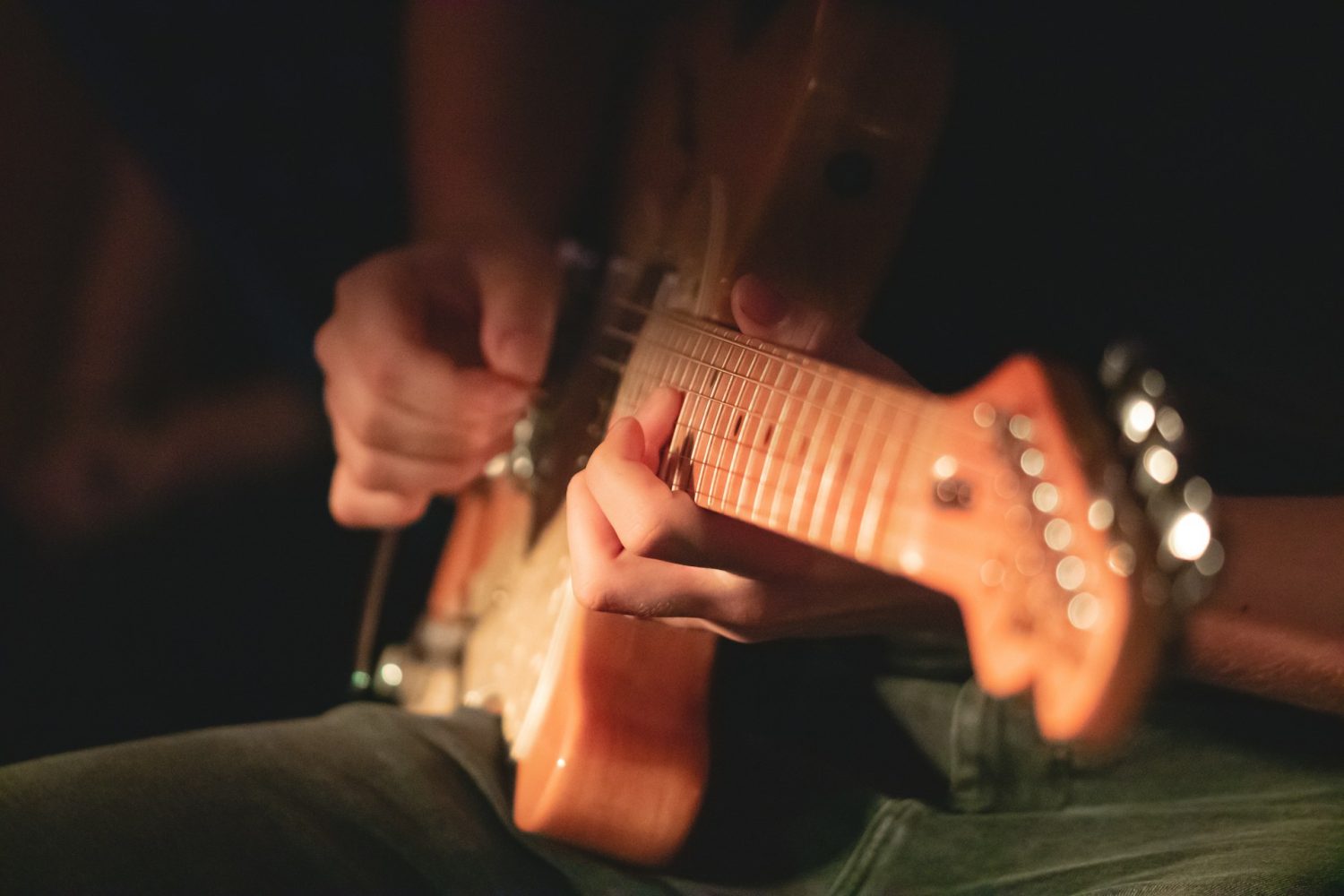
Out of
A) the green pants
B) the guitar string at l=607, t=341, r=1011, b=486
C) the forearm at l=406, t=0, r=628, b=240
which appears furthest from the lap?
the forearm at l=406, t=0, r=628, b=240

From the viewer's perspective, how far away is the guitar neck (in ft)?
1.12

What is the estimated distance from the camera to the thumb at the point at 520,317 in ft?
2.05

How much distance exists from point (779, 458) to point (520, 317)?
0.30 metres

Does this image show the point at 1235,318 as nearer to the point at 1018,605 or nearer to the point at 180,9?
the point at 1018,605

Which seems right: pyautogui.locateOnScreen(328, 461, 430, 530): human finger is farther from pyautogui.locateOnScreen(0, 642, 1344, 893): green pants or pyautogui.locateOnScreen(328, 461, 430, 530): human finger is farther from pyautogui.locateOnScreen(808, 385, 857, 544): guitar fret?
pyautogui.locateOnScreen(808, 385, 857, 544): guitar fret

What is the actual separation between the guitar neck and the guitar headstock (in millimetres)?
18

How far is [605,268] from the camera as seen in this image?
66 cm

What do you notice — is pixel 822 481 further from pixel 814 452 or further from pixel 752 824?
pixel 752 824

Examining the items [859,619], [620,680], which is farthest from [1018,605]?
[620,680]

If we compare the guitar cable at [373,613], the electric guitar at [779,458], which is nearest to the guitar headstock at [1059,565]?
the electric guitar at [779,458]

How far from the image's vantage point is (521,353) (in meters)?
0.63

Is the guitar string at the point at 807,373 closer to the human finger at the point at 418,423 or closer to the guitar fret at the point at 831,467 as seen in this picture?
the guitar fret at the point at 831,467

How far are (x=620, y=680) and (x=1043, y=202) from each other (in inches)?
14.3

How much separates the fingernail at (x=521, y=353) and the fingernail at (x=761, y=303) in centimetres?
20
